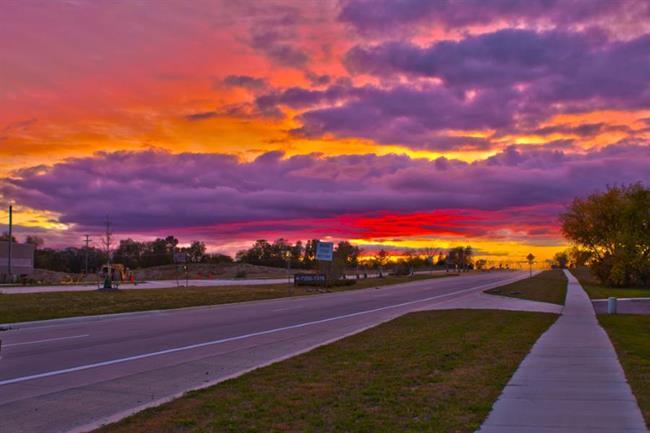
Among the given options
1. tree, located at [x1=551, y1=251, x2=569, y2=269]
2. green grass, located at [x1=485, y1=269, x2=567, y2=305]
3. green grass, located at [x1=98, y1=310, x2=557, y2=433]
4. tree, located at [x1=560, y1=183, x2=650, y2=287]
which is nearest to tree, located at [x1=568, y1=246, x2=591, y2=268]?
tree, located at [x1=560, y1=183, x2=650, y2=287]

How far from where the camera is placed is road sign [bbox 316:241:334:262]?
52281 mm

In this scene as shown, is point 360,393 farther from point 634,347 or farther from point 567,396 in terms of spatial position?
point 634,347

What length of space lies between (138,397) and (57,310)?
17.4m

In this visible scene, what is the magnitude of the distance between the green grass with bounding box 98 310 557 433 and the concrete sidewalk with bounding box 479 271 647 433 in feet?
0.98

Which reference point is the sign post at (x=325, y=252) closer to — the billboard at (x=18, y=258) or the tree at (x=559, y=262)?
the billboard at (x=18, y=258)

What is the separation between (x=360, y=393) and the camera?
8516mm

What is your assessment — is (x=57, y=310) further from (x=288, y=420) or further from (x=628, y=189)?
(x=628, y=189)

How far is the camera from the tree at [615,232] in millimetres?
53875

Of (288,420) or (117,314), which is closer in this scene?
(288,420)

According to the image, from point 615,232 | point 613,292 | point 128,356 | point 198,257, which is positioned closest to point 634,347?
point 128,356

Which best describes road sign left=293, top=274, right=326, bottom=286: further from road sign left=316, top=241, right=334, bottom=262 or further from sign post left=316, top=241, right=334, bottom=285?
road sign left=316, top=241, right=334, bottom=262

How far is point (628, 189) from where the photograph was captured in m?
57.2

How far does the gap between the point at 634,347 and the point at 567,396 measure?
6607 mm

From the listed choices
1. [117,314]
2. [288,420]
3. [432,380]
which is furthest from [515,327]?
[117,314]
